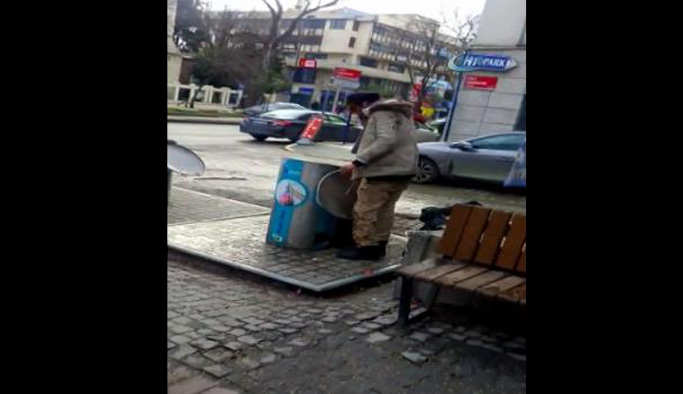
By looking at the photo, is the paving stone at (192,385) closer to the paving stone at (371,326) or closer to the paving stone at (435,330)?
the paving stone at (371,326)

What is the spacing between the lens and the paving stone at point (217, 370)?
130 inches

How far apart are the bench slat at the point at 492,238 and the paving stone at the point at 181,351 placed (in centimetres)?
203

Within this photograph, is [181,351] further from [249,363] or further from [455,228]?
[455,228]

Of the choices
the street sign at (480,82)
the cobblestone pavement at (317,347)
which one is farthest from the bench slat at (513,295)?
the street sign at (480,82)

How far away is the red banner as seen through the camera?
22.1 m

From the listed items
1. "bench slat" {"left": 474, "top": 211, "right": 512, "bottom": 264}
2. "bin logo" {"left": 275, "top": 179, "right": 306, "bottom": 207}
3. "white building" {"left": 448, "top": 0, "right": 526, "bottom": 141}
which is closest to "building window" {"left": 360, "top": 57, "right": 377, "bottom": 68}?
"white building" {"left": 448, "top": 0, "right": 526, "bottom": 141}

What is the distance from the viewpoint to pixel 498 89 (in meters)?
18.3

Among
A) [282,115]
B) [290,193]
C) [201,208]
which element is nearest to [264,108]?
[282,115]

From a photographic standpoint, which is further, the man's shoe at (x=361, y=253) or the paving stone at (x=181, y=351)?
the man's shoe at (x=361, y=253)
